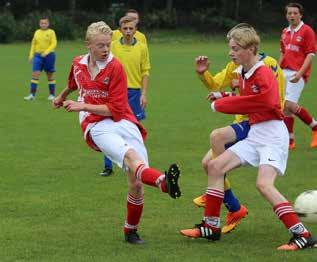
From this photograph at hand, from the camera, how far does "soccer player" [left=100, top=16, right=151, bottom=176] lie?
9.74 meters

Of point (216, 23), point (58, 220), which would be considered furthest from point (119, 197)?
point (216, 23)

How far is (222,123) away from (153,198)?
251 inches

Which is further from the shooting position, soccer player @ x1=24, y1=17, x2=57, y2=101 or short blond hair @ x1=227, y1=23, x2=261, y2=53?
soccer player @ x1=24, y1=17, x2=57, y2=101

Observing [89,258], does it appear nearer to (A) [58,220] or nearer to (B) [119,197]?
(A) [58,220]

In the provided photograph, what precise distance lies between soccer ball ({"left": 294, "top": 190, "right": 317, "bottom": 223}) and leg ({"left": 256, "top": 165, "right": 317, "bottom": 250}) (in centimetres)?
24

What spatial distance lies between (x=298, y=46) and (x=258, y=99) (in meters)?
5.90

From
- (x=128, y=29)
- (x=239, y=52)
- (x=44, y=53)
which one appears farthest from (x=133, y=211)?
(x=44, y=53)

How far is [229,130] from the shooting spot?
22.5 feet

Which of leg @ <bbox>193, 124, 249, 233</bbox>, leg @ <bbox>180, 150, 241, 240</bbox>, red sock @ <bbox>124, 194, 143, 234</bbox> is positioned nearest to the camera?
leg @ <bbox>180, 150, 241, 240</bbox>

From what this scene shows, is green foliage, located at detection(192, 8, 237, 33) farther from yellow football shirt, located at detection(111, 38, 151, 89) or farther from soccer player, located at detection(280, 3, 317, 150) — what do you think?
yellow football shirt, located at detection(111, 38, 151, 89)

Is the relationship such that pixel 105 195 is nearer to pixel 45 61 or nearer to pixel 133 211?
pixel 133 211

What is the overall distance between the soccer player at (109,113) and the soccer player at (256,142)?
1.97ft

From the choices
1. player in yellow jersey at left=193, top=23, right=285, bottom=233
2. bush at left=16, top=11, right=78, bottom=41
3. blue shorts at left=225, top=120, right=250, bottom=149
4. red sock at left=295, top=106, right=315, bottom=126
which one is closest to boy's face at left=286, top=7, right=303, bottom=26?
red sock at left=295, top=106, right=315, bottom=126

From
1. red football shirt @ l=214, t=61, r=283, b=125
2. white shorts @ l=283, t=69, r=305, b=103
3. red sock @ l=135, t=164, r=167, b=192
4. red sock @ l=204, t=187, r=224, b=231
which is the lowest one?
white shorts @ l=283, t=69, r=305, b=103
